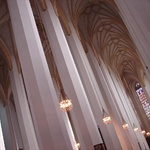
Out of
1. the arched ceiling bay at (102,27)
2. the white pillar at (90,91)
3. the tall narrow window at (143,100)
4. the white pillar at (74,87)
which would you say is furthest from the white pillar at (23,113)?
the tall narrow window at (143,100)

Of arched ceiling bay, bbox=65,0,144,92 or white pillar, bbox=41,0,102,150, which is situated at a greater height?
arched ceiling bay, bbox=65,0,144,92

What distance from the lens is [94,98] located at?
11.6 metres

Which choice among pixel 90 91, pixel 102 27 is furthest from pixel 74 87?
pixel 102 27

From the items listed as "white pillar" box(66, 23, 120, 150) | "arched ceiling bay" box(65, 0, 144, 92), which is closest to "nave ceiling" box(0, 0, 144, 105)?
"arched ceiling bay" box(65, 0, 144, 92)

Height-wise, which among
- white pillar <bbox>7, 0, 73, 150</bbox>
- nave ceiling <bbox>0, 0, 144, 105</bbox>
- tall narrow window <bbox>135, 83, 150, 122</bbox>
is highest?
nave ceiling <bbox>0, 0, 144, 105</bbox>

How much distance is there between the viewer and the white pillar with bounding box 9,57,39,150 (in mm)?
10656

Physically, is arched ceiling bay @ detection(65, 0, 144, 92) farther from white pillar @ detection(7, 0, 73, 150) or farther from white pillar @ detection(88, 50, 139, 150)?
white pillar @ detection(7, 0, 73, 150)

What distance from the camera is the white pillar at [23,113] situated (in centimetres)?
1066

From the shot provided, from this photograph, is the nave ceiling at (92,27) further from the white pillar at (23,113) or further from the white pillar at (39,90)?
the white pillar at (39,90)

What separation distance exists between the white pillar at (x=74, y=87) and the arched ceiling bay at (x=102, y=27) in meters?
3.47

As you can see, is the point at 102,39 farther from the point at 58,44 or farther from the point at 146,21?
the point at 146,21

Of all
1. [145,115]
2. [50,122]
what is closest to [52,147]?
[50,122]

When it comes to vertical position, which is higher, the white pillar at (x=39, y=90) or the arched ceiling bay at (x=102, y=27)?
the arched ceiling bay at (x=102, y=27)

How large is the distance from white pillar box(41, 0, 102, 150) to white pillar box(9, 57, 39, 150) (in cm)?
321
